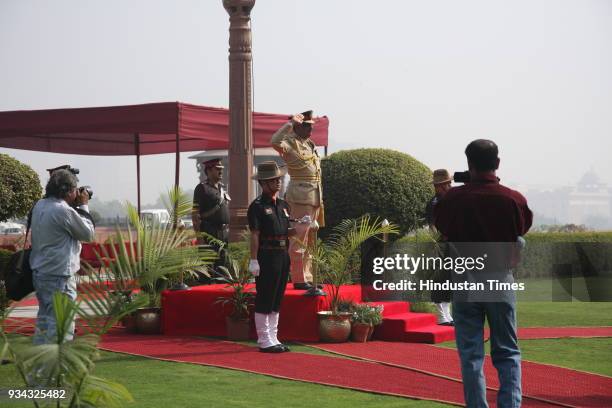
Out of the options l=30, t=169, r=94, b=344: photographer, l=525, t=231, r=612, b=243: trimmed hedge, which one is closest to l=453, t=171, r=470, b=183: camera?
l=30, t=169, r=94, b=344: photographer

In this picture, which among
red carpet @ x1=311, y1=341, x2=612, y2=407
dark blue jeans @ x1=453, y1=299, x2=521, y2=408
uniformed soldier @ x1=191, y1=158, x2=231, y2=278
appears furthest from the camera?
uniformed soldier @ x1=191, y1=158, x2=231, y2=278

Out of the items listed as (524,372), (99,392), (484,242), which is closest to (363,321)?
(524,372)

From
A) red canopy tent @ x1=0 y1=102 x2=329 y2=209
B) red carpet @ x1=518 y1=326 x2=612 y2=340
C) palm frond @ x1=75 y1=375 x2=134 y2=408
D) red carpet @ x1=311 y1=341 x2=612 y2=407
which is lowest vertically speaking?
red carpet @ x1=311 y1=341 x2=612 y2=407

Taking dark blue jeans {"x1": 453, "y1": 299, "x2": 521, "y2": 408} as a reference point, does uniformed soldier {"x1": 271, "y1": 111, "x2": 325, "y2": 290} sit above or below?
above

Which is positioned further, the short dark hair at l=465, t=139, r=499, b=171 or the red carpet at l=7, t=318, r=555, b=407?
the red carpet at l=7, t=318, r=555, b=407

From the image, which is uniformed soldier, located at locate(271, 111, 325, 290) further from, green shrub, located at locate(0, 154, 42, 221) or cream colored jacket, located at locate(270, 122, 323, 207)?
green shrub, located at locate(0, 154, 42, 221)

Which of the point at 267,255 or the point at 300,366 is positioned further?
the point at 267,255

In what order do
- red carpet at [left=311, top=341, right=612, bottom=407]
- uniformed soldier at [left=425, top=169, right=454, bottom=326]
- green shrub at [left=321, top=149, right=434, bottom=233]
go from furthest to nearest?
green shrub at [left=321, top=149, right=434, bottom=233], uniformed soldier at [left=425, top=169, right=454, bottom=326], red carpet at [left=311, top=341, right=612, bottom=407]

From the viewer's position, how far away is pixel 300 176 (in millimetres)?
10906

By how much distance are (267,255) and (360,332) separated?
1.50 m

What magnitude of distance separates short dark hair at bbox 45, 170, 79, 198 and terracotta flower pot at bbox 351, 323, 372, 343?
4.05 metres

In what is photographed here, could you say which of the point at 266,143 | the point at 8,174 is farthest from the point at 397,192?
the point at 8,174

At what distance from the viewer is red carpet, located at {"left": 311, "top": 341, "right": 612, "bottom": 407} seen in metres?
7.37

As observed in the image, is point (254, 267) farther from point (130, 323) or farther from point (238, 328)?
point (130, 323)
